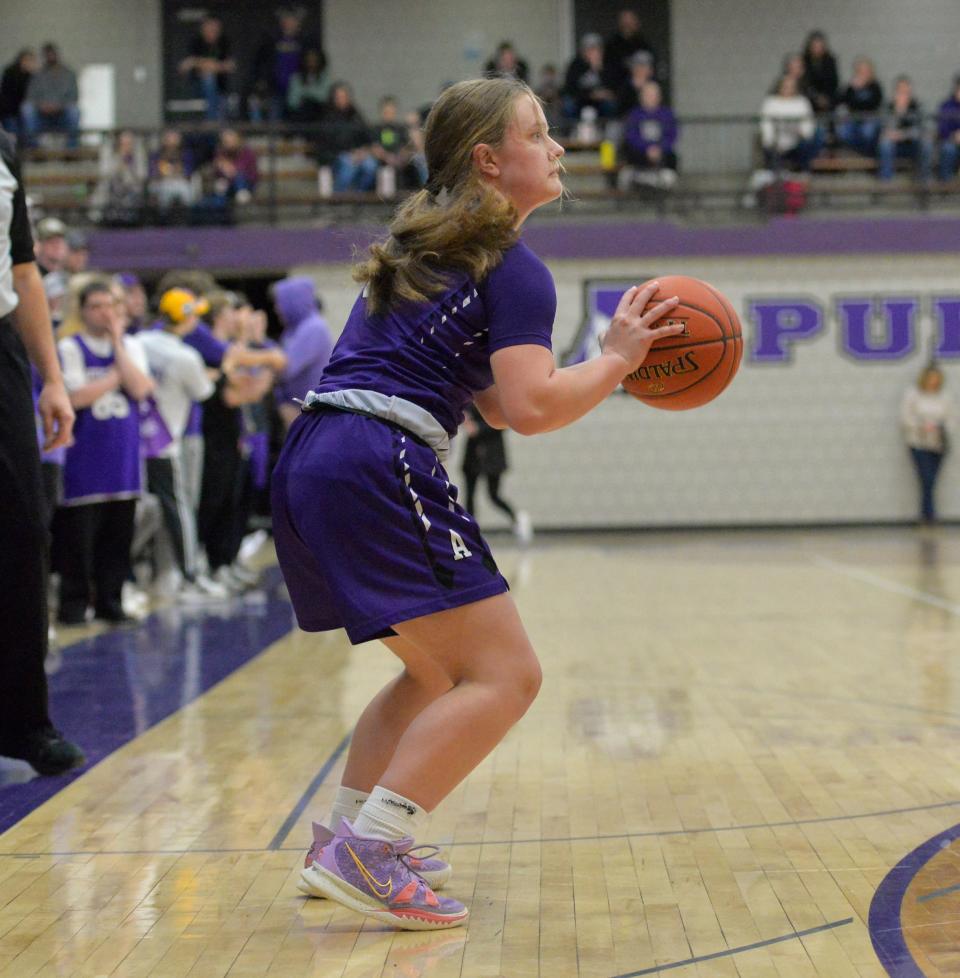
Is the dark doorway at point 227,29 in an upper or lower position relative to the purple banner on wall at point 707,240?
upper

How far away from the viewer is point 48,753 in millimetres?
3922

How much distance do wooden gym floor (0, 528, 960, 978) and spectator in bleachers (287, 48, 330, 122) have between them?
11415 millimetres

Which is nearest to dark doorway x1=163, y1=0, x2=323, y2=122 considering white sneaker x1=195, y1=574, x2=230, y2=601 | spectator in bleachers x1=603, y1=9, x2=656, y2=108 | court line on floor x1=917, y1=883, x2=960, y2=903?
spectator in bleachers x1=603, y1=9, x2=656, y2=108

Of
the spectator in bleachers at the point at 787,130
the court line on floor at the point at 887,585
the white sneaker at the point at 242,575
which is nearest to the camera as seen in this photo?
the court line on floor at the point at 887,585

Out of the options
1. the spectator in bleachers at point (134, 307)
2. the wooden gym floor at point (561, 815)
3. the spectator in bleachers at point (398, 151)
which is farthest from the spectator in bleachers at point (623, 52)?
the wooden gym floor at point (561, 815)

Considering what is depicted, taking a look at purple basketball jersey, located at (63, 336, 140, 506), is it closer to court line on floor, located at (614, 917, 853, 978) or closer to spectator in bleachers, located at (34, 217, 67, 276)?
spectator in bleachers, located at (34, 217, 67, 276)

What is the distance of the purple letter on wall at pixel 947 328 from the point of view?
16.0 meters

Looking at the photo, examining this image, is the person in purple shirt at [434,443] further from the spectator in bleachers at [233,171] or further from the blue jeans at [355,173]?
the blue jeans at [355,173]

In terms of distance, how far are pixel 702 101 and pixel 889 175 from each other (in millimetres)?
3467

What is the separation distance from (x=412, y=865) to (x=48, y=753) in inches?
59.4

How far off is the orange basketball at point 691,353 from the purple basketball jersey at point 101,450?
15.9ft

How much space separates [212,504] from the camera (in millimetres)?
9023

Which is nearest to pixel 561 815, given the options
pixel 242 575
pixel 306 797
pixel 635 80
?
pixel 306 797

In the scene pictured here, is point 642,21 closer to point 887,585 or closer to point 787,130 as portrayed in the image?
point 787,130
